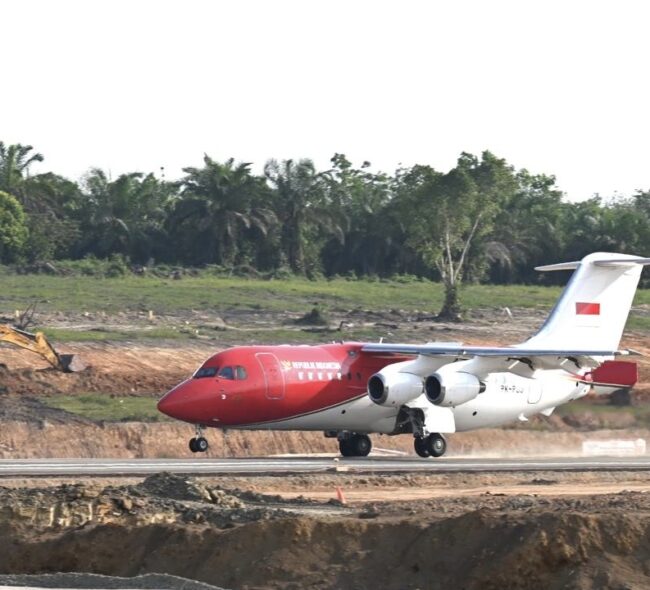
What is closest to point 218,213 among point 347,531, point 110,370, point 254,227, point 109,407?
point 254,227

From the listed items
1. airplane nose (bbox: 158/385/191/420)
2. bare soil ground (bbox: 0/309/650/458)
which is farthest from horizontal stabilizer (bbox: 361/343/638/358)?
airplane nose (bbox: 158/385/191/420)

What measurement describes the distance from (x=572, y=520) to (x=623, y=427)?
30.4m

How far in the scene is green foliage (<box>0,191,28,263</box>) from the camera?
8025cm

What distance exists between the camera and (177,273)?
7962 centimetres

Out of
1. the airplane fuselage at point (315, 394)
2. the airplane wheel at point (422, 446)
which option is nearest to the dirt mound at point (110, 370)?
the airplane fuselage at point (315, 394)

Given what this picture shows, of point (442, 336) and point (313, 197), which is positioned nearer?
point (442, 336)

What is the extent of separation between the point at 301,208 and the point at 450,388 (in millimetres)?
44775

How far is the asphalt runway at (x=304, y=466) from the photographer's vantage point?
36844 mm

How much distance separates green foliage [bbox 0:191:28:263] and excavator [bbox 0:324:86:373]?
2440 cm

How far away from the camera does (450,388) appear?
43.7 metres

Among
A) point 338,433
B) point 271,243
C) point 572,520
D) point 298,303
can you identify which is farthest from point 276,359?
point 271,243

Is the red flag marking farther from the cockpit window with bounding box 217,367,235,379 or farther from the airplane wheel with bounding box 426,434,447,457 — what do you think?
the cockpit window with bounding box 217,367,235,379

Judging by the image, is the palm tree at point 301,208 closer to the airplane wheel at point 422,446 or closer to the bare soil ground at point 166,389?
the bare soil ground at point 166,389

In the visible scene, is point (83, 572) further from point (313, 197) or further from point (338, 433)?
point (313, 197)
